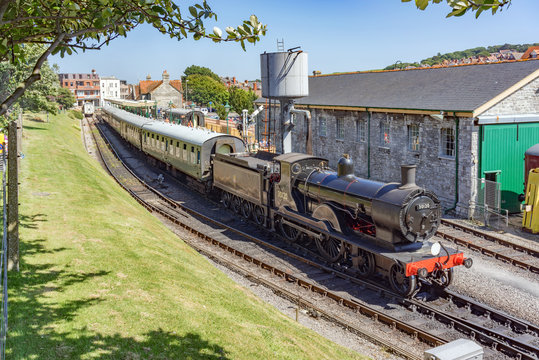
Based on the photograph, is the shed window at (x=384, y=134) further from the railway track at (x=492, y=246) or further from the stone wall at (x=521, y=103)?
the railway track at (x=492, y=246)

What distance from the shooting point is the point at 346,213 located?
46.8 ft

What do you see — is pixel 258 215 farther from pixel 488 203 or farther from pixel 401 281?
pixel 488 203

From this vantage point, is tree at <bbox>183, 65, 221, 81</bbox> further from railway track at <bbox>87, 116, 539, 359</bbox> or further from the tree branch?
the tree branch

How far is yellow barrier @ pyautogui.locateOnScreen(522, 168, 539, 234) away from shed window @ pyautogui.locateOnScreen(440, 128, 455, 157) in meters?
3.96

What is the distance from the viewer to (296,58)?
25625 millimetres

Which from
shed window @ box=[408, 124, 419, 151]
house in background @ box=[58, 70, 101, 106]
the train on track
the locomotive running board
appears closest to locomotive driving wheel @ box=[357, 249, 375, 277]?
the train on track

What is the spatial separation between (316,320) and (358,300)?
1.51 m

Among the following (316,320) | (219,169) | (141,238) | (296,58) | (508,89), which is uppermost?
(296,58)

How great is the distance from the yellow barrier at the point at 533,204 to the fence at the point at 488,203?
1.34m

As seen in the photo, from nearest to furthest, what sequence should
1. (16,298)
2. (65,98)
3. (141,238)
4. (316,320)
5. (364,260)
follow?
(16,298) → (316,320) → (364,260) → (141,238) → (65,98)

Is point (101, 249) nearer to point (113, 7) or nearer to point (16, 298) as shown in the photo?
point (16, 298)

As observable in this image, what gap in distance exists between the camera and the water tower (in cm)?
2556

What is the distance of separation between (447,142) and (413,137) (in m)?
2.15

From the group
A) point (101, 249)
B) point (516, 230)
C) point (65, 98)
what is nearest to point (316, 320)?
point (101, 249)
